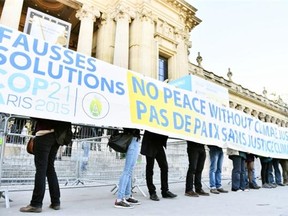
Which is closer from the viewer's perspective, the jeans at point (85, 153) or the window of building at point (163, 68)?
the jeans at point (85, 153)

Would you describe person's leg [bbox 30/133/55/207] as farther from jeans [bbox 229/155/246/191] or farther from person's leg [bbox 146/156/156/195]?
jeans [bbox 229/155/246/191]

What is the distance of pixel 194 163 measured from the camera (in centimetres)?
509

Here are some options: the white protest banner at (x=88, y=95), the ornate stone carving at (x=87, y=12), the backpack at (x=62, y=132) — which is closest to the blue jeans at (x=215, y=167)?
the white protest banner at (x=88, y=95)

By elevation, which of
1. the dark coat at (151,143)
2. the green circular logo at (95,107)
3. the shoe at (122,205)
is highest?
→ the green circular logo at (95,107)

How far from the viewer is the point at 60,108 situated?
3480 millimetres

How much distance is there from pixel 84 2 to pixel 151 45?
5.64 meters

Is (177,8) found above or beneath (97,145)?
above

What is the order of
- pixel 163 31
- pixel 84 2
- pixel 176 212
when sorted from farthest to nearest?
pixel 163 31
pixel 84 2
pixel 176 212

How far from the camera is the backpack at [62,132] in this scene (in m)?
3.36

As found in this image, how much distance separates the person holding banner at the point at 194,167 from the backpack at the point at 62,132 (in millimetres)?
2609

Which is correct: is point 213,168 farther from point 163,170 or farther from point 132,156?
point 132,156

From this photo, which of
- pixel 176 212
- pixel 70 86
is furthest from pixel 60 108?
pixel 176 212

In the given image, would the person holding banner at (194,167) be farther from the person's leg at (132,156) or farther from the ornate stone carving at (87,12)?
the ornate stone carving at (87,12)

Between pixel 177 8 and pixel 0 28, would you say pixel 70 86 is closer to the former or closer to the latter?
pixel 0 28
